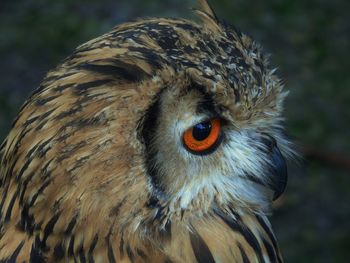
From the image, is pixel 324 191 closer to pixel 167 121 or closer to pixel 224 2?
pixel 224 2

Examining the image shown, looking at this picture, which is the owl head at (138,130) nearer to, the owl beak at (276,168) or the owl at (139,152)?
the owl at (139,152)

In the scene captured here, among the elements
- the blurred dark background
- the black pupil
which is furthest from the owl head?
the blurred dark background

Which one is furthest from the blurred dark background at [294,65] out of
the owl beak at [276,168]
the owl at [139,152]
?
the owl at [139,152]

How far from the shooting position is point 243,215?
2799mm

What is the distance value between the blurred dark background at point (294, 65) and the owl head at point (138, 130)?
2681 mm

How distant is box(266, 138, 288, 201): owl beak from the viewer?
9.30 ft

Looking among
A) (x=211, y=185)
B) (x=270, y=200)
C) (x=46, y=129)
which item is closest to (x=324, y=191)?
(x=270, y=200)

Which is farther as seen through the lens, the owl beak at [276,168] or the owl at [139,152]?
the owl beak at [276,168]

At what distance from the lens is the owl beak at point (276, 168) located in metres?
2.84

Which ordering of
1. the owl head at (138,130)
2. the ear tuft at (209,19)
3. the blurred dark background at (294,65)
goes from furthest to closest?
1. the blurred dark background at (294,65)
2. the ear tuft at (209,19)
3. the owl head at (138,130)

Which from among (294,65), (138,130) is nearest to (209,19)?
(138,130)

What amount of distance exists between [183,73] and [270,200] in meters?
0.69

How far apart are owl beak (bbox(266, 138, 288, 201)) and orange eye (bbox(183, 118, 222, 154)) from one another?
0.27 metres

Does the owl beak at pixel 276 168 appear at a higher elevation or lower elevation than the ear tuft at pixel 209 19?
lower
